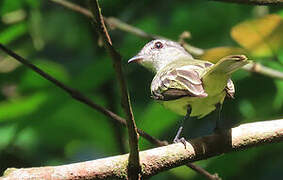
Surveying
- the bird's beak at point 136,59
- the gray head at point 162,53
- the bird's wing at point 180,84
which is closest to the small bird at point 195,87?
the bird's wing at point 180,84

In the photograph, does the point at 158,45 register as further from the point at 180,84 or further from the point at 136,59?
the point at 180,84

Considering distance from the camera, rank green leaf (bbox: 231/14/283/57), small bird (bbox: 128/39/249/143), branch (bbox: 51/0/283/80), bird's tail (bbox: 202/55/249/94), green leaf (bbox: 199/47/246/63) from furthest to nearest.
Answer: branch (bbox: 51/0/283/80) < green leaf (bbox: 199/47/246/63) < green leaf (bbox: 231/14/283/57) < small bird (bbox: 128/39/249/143) < bird's tail (bbox: 202/55/249/94)

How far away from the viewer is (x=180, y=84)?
3484 millimetres

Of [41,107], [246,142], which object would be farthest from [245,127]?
[41,107]

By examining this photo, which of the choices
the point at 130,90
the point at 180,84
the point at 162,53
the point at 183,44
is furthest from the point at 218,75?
the point at 162,53

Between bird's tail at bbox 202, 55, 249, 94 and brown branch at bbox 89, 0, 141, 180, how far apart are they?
89 cm

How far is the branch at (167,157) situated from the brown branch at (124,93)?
2.1 inches

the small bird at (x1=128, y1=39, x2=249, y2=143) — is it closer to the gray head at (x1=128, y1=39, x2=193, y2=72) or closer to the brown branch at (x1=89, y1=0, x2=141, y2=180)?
the brown branch at (x1=89, y1=0, x2=141, y2=180)

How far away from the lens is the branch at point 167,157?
2486 millimetres

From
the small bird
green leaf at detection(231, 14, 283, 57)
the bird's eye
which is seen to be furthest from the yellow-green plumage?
the bird's eye

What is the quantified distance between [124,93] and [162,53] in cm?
345

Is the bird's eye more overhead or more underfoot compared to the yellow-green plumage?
more underfoot

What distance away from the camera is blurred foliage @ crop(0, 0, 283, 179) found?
419cm

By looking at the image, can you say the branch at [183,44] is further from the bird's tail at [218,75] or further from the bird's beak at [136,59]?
the bird's tail at [218,75]
